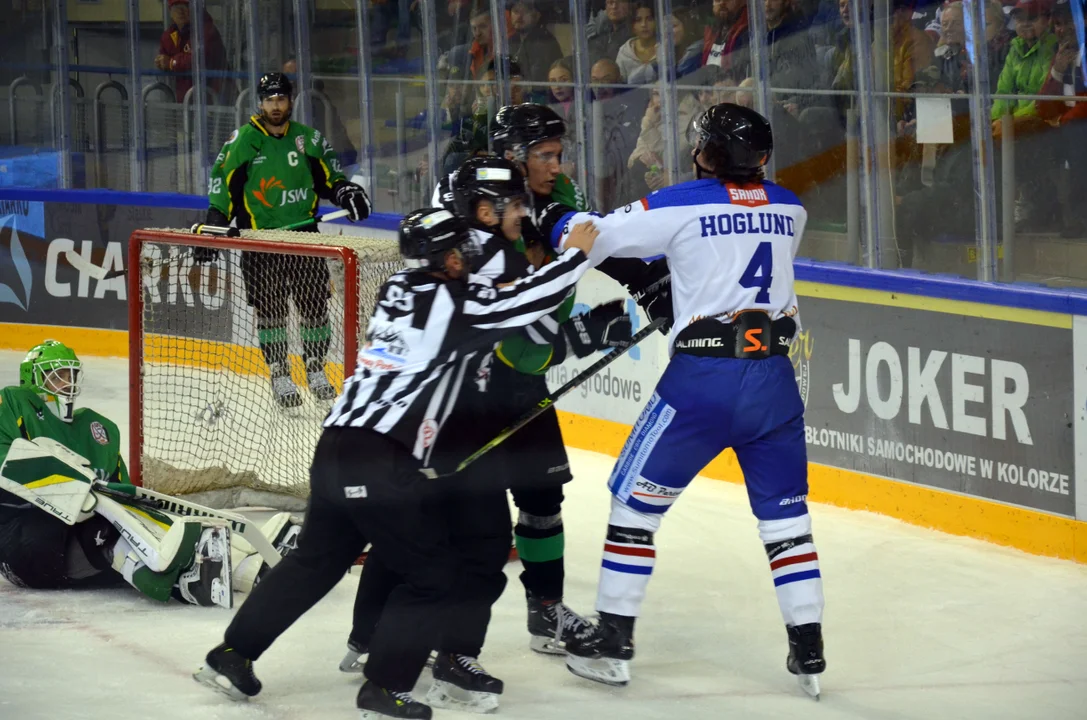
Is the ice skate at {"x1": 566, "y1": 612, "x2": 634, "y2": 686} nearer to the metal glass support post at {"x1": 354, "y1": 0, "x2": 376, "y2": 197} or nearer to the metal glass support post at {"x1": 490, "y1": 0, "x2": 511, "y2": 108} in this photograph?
the metal glass support post at {"x1": 490, "y1": 0, "x2": 511, "y2": 108}

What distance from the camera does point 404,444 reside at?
119 inches

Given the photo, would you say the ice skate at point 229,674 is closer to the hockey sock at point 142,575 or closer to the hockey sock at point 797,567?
the hockey sock at point 142,575

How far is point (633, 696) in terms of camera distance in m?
3.37

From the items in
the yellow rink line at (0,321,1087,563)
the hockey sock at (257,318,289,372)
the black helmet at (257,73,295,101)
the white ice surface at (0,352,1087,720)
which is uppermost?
the black helmet at (257,73,295,101)

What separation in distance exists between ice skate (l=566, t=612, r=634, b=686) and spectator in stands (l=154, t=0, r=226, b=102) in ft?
18.3

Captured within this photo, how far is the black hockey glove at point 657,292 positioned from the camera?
3.61m

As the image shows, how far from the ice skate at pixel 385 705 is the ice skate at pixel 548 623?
0.58 metres

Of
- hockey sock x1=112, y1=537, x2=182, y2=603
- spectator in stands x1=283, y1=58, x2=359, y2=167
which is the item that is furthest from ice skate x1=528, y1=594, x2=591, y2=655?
spectator in stands x1=283, y1=58, x2=359, y2=167

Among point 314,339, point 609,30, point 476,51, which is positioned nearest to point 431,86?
point 476,51

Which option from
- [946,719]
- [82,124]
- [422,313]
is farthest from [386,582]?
[82,124]

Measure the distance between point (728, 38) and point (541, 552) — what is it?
274cm

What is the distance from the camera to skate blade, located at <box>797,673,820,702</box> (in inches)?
131

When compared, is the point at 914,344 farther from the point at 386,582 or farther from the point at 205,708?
the point at 205,708

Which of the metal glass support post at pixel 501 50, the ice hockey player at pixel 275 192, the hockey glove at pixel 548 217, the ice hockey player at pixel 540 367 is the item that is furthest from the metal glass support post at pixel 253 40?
the hockey glove at pixel 548 217
